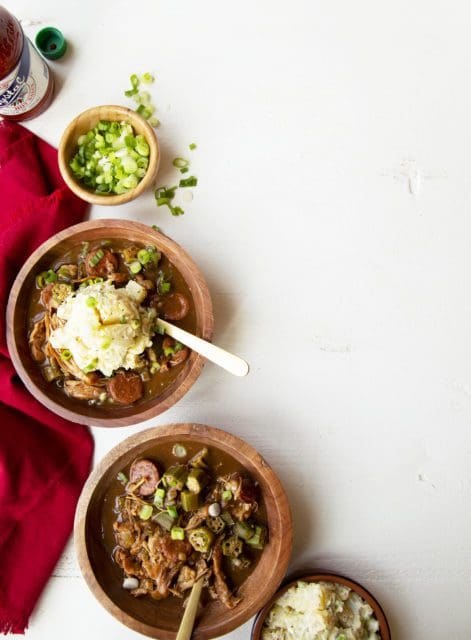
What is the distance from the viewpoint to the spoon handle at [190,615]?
228 centimetres

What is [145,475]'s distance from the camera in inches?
97.0

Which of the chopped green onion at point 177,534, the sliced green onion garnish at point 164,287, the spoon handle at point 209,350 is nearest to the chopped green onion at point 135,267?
the sliced green onion garnish at point 164,287

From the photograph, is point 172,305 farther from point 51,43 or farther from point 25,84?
point 51,43

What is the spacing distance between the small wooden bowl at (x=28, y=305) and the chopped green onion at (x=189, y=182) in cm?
39

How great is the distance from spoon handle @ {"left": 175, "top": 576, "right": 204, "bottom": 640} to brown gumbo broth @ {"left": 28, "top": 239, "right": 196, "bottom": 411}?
2.41 feet

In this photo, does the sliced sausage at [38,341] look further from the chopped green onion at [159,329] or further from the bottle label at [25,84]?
the bottle label at [25,84]

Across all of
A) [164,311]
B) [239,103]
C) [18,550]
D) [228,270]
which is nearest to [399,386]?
[228,270]

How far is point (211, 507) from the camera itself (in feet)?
8.00

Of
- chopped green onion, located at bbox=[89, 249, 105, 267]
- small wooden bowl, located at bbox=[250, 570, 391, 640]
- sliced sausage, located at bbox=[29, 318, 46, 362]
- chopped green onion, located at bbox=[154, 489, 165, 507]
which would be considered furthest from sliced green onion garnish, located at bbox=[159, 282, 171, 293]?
small wooden bowl, located at bbox=[250, 570, 391, 640]

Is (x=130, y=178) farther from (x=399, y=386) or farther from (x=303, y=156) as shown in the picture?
(x=399, y=386)

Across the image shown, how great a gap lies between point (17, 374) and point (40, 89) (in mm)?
1187

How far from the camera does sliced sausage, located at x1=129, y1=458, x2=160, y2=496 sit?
96.8 inches

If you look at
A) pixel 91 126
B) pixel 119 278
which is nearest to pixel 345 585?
pixel 119 278

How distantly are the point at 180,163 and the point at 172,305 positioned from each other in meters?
0.68
